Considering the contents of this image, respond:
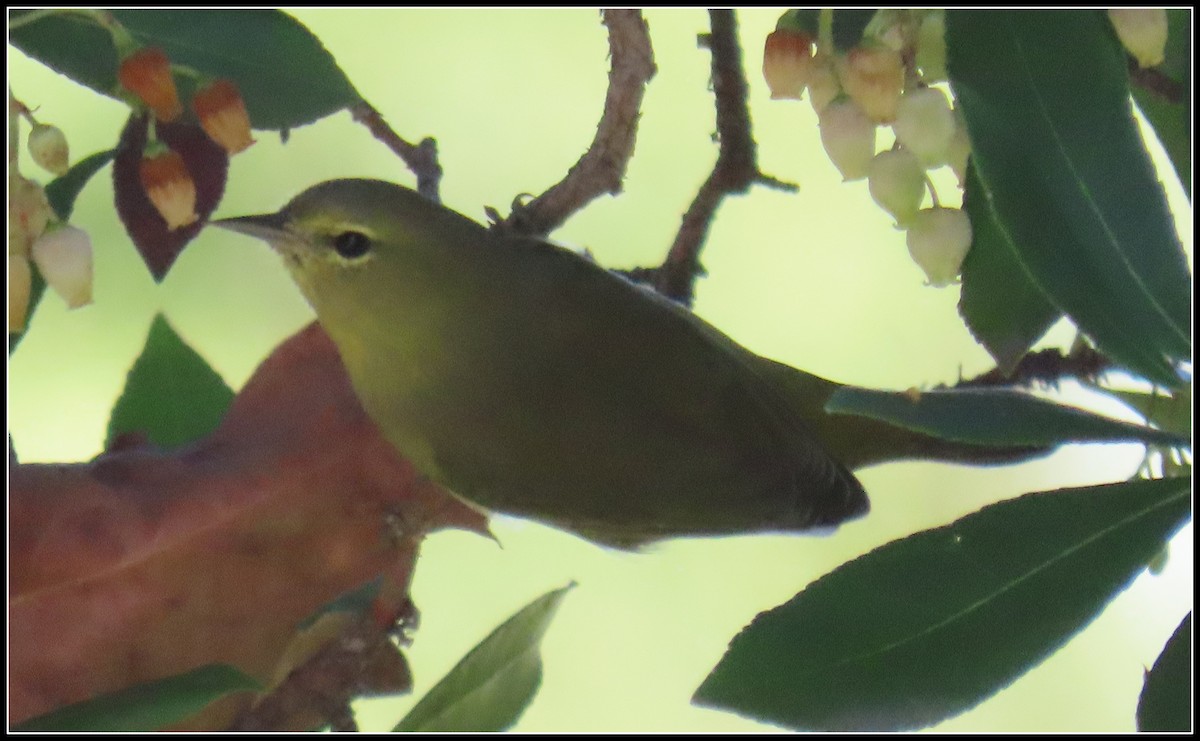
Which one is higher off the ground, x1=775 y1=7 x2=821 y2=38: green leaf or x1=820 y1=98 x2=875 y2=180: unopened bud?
x1=775 y1=7 x2=821 y2=38: green leaf

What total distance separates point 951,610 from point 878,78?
43cm

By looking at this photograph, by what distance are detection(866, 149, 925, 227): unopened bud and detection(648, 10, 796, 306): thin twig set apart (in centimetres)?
22

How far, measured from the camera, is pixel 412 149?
5.79ft

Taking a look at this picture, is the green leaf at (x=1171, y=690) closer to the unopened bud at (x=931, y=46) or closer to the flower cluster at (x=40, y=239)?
the unopened bud at (x=931, y=46)

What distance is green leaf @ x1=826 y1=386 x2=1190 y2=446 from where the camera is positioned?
1095mm

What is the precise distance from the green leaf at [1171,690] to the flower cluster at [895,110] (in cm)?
34

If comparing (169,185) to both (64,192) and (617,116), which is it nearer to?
(64,192)

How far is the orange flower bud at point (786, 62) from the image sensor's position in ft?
4.11

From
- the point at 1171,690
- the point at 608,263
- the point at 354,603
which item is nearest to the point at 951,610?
the point at 1171,690

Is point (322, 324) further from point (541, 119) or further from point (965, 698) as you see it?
point (541, 119)

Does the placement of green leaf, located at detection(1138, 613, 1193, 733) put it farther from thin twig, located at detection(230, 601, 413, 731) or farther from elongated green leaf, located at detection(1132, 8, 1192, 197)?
thin twig, located at detection(230, 601, 413, 731)

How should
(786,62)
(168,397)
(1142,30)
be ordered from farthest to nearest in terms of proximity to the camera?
1. (168,397)
2. (786,62)
3. (1142,30)

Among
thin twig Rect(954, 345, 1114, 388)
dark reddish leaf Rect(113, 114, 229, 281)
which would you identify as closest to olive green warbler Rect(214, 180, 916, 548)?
dark reddish leaf Rect(113, 114, 229, 281)

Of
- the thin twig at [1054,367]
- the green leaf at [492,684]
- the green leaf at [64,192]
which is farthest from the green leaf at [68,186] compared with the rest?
the thin twig at [1054,367]
